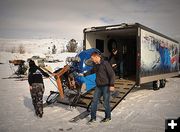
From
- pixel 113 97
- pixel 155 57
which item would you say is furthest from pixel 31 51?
pixel 113 97

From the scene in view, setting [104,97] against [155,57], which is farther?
[155,57]

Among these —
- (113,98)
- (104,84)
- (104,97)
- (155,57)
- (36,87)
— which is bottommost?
(113,98)

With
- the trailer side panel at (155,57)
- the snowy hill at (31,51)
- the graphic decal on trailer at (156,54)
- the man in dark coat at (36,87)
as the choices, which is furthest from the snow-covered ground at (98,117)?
the snowy hill at (31,51)

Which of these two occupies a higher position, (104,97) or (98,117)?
(104,97)

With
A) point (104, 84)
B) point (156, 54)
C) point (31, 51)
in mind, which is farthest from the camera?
point (31, 51)

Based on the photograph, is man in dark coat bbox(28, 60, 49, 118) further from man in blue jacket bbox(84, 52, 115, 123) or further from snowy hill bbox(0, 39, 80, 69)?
snowy hill bbox(0, 39, 80, 69)

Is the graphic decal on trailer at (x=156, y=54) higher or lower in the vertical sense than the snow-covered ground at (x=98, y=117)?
higher

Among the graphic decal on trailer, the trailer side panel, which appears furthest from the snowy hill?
the trailer side panel

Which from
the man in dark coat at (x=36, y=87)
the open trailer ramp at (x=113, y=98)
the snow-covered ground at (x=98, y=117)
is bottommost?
the snow-covered ground at (x=98, y=117)

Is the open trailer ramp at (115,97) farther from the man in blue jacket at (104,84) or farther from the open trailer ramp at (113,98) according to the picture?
the man in blue jacket at (104,84)

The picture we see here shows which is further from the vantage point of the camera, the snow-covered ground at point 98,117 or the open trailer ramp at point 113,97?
the open trailer ramp at point 113,97

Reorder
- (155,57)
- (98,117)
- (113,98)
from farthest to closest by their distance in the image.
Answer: (155,57) → (113,98) → (98,117)

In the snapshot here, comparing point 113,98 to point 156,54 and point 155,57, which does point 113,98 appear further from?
point 156,54

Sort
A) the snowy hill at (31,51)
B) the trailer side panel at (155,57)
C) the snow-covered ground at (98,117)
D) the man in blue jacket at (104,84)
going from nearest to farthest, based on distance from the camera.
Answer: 1. the snow-covered ground at (98,117)
2. the man in blue jacket at (104,84)
3. the trailer side panel at (155,57)
4. the snowy hill at (31,51)
